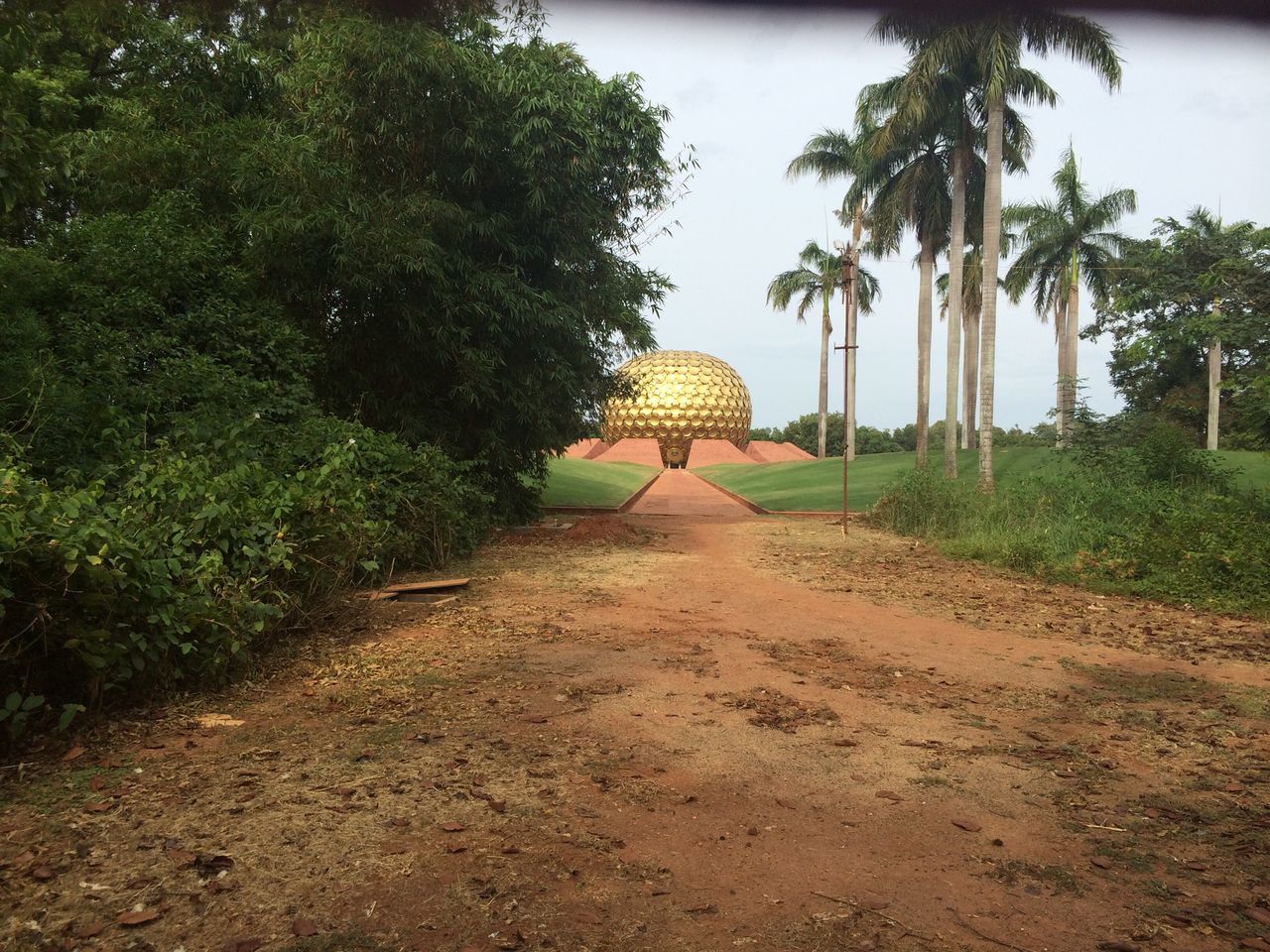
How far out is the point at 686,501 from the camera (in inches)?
940

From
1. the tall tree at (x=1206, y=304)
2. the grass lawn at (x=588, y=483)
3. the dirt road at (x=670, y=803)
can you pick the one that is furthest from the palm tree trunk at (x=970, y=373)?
the dirt road at (x=670, y=803)

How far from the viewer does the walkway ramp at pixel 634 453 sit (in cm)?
4434

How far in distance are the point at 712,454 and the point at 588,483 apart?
1989 cm

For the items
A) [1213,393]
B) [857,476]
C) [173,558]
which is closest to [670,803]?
[173,558]

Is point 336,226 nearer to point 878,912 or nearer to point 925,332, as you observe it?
point 878,912

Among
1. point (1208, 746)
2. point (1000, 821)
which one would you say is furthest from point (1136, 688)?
point (1000, 821)

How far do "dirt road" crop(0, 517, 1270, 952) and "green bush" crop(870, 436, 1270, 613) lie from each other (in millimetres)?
2253

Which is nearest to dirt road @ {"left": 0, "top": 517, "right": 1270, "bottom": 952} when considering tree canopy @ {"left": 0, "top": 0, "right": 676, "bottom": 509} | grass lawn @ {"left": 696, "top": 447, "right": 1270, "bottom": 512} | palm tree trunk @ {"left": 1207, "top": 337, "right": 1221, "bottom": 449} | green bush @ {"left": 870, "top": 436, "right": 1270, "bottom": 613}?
green bush @ {"left": 870, "top": 436, "right": 1270, "bottom": 613}

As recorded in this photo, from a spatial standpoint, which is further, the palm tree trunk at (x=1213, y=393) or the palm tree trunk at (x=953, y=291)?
the palm tree trunk at (x=1213, y=393)

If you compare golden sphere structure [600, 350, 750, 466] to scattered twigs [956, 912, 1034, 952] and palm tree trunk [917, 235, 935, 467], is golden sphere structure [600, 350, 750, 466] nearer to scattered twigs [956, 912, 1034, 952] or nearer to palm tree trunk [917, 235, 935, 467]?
palm tree trunk [917, 235, 935, 467]

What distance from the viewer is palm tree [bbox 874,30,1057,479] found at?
18.3 m

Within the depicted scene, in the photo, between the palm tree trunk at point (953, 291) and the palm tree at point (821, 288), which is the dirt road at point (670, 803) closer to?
the palm tree trunk at point (953, 291)

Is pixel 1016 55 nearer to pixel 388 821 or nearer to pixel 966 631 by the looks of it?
pixel 966 631

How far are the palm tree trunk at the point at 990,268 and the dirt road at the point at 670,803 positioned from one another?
38.6 feet
